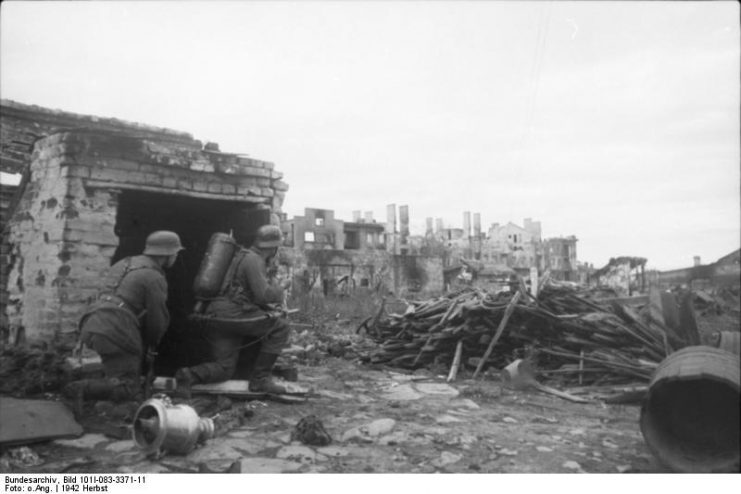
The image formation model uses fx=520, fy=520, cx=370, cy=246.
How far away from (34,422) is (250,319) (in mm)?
2129

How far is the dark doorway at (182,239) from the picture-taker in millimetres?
7562

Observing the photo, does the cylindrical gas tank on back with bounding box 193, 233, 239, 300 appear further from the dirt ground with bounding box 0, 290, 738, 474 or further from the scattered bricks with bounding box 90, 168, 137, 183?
the dirt ground with bounding box 0, 290, 738, 474

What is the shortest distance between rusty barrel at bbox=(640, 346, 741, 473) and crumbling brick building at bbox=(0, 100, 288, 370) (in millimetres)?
4682

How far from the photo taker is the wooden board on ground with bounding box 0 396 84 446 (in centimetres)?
379

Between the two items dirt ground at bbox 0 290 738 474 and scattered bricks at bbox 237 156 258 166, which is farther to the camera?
scattered bricks at bbox 237 156 258 166

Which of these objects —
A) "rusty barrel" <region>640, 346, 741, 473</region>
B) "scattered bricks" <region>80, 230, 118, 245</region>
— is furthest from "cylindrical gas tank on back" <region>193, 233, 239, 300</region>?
"rusty barrel" <region>640, 346, 741, 473</region>

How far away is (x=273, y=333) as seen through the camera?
5758 mm

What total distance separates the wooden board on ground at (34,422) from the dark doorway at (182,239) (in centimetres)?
321

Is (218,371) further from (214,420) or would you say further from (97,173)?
(97,173)

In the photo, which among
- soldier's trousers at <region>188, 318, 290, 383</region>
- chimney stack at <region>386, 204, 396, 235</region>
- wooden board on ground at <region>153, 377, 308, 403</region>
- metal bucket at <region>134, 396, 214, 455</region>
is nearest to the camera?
metal bucket at <region>134, 396, 214, 455</region>

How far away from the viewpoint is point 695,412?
3789 mm

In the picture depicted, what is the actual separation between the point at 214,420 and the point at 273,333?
1.33m

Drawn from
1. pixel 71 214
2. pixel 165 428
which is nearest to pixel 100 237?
pixel 71 214

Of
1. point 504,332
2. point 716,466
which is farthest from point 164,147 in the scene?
point 716,466
